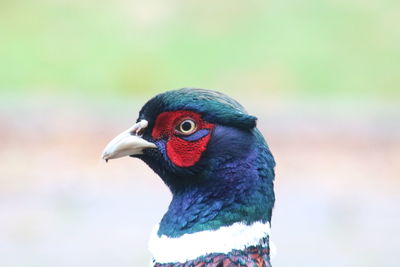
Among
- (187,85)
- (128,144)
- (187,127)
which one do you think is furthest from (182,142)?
(187,85)

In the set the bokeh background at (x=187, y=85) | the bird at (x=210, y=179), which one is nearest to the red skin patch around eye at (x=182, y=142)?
the bird at (x=210, y=179)

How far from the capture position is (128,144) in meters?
2.87

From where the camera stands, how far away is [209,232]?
279 cm

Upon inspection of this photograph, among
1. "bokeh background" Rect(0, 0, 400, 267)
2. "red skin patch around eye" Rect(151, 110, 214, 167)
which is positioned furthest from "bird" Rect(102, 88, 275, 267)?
"bokeh background" Rect(0, 0, 400, 267)

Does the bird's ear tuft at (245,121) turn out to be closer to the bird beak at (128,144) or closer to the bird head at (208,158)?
the bird head at (208,158)

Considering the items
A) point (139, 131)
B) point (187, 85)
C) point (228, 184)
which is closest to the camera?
point (228, 184)

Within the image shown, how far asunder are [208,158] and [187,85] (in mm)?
7136

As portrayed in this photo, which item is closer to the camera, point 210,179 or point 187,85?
point 210,179

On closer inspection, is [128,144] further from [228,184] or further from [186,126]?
[228,184]

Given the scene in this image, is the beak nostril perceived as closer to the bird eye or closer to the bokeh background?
the bird eye
